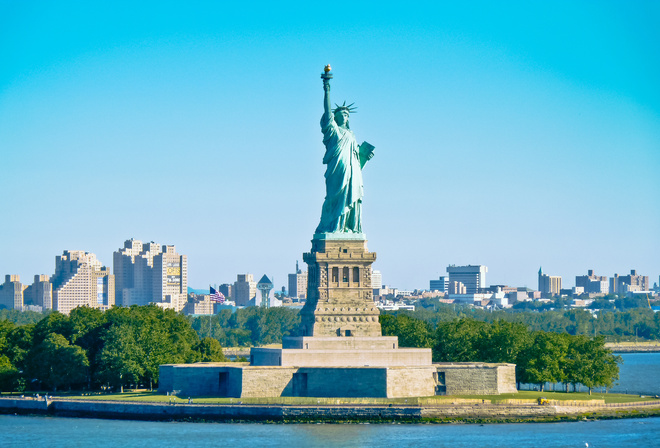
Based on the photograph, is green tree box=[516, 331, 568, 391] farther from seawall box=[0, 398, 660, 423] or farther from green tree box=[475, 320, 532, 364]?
seawall box=[0, 398, 660, 423]

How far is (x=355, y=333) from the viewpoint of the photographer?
7112 centimetres

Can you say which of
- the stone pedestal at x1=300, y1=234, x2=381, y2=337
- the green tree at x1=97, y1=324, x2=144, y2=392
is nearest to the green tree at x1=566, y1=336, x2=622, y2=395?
the stone pedestal at x1=300, y1=234, x2=381, y2=337

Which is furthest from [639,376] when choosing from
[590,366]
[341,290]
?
[341,290]

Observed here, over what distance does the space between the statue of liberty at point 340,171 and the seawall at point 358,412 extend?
1306 cm

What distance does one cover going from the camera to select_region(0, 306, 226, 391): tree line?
250ft

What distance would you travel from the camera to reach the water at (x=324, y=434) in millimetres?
57188

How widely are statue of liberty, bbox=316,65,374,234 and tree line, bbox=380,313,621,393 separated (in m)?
11.6

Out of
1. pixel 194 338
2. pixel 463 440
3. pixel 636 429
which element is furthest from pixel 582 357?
pixel 194 338

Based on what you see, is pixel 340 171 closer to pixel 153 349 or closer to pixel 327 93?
pixel 327 93

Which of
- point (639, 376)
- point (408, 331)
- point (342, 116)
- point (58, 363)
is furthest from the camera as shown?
point (639, 376)

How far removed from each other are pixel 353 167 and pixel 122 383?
20.5m

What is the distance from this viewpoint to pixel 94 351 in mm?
79688

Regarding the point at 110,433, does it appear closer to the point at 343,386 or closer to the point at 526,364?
the point at 343,386

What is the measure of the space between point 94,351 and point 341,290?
18.4 metres
